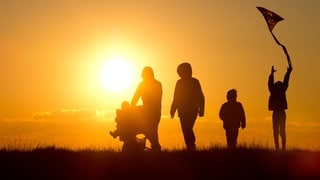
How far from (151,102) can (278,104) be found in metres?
4.30

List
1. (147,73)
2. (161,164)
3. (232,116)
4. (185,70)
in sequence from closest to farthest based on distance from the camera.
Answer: (161,164), (185,70), (147,73), (232,116)

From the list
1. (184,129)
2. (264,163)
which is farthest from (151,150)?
(264,163)

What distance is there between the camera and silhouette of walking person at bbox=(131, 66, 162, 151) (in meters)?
19.4

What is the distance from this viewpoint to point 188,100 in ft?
62.9

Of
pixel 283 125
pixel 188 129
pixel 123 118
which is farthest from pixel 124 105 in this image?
pixel 283 125

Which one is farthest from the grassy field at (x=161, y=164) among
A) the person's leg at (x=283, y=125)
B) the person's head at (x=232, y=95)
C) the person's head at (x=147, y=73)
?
the person's head at (x=232, y=95)

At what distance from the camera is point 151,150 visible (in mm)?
18922

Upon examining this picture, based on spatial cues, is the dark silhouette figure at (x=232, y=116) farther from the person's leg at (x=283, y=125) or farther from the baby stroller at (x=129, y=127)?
the baby stroller at (x=129, y=127)

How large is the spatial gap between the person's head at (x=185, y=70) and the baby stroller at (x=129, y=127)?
5.37 ft

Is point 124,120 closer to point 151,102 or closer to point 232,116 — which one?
point 151,102

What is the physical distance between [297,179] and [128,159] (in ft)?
14.1

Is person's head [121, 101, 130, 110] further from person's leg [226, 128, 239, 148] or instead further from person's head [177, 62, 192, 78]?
person's leg [226, 128, 239, 148]

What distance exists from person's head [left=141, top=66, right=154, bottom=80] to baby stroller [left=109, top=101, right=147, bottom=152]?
0.93 meters

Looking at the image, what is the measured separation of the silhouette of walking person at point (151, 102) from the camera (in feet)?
63.5
